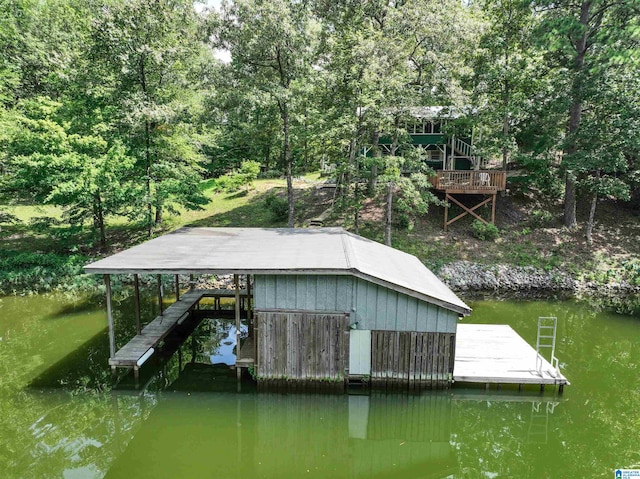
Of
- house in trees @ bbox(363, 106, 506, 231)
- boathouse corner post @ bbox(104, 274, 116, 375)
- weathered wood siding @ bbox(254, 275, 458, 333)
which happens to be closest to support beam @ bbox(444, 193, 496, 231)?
house in trees @ bbox(363, 106, 506, 231)

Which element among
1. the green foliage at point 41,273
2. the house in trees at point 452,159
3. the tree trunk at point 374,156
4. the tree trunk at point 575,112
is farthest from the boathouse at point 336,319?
the tree trunk at point 575,112

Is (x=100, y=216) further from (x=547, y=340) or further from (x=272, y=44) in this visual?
(x=547, y=340)

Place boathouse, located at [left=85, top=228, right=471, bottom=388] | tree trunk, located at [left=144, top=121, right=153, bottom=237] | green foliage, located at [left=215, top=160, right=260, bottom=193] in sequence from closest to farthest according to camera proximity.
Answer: boathouse, located at [left=85, top=228, right=471, bottom=388] → tree trunk, located at [left=144, top=121, right=153, bottom=237] → green foliage, located at [left=215, top=160, right=260, bottom=193]

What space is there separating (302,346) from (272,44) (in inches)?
514

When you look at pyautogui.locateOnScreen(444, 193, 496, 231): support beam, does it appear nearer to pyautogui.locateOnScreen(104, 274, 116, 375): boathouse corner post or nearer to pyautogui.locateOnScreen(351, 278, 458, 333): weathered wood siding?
pyautogui.locateOnScreen(351, 278, 458, 333): weathered wood siding

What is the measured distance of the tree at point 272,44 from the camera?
16.6 meters

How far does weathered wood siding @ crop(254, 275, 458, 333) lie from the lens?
924 cm

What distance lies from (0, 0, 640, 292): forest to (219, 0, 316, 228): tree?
0.06 meters

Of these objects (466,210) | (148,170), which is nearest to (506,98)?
(466,210)

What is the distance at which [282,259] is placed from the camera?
31.6 feet

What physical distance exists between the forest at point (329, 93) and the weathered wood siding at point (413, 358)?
8.80 metres

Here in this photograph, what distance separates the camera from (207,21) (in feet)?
57.3

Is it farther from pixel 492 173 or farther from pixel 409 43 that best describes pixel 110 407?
pixel 492 173

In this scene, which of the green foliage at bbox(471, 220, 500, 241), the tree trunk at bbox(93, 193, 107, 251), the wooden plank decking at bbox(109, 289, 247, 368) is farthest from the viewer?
the green foliage at bbox(471, 220, 500, 241)
